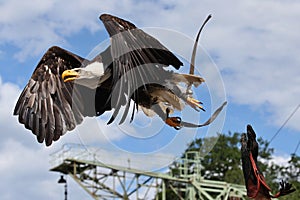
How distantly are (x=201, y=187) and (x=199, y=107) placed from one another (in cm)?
2067

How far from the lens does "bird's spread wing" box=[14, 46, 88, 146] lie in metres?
6.00

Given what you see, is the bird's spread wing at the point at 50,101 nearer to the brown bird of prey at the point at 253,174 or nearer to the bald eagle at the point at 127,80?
the bald eagle at the point at 127,80

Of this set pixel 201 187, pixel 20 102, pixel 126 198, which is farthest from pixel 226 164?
pixel 20 102

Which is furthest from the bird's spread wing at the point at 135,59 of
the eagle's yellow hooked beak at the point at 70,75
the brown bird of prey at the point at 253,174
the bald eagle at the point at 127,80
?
the brown bird of prey at the point at 253,174

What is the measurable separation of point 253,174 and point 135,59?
4.08 ft

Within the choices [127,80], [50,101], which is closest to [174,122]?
[127,80]

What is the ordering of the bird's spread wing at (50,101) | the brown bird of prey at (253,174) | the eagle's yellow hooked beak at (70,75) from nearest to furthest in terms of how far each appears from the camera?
the brown bird of prey at (253,174) < the eagle's yellow hooked beak at (70,75) < the bird's spread wing at (50,101)

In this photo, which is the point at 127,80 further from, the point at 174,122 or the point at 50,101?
the point at 50,101

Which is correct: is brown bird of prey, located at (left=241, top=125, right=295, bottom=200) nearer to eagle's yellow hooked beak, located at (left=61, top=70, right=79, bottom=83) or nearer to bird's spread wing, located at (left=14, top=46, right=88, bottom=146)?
eagle's yellow hooked beak, located at (left=61, top=70, right=79, bottom=83)

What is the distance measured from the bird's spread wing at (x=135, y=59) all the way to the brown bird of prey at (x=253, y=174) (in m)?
0.87

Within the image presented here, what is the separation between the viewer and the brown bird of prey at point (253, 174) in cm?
426

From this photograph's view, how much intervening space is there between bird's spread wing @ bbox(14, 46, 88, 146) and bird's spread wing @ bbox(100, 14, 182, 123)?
1.07 metres

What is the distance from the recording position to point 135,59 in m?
4.90

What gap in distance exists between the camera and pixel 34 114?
20.3 ft
